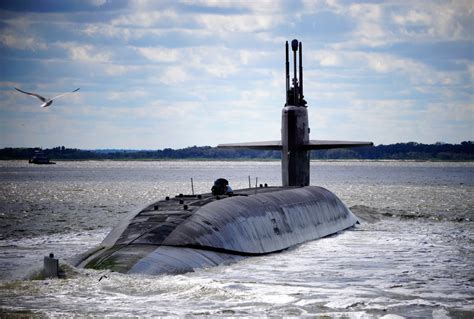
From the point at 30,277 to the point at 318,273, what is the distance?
280 inches

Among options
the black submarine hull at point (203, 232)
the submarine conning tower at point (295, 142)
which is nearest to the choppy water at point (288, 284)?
the black submarine hull at point (203, 232)

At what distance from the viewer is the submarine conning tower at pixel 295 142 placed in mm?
33156

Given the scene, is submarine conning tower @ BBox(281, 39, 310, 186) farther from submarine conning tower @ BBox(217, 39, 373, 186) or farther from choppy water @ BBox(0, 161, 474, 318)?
choppy water @ BBox(0, 161, 474, 318)

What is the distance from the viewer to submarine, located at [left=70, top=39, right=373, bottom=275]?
19156 mm

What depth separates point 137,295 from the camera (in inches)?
651

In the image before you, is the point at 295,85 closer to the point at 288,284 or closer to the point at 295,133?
the point at 295,133

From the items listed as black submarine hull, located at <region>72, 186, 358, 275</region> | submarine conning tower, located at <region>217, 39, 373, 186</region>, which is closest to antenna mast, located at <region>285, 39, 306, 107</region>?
submarine conning tower, located at <region>217, 39, 373, 186</region>

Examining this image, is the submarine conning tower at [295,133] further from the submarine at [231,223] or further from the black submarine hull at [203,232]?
the black submarine hull at [203,232]

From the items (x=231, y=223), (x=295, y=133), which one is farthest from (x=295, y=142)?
(x=231, y=223)

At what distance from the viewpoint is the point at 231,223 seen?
22531mm

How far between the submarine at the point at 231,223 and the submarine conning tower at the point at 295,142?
42 millimetres

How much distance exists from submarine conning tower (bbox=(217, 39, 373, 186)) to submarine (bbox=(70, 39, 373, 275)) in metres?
0.04

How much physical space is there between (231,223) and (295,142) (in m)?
11.3

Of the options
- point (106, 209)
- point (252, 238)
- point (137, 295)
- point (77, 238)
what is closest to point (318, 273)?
point (252, 238)
